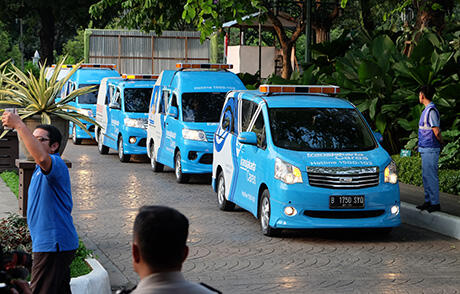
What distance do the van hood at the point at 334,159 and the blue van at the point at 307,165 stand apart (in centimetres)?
1

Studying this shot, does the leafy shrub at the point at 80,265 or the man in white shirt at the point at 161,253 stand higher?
the man in white shirt at the point at 161,253

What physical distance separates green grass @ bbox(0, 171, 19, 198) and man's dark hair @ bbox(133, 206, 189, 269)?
37.3ft

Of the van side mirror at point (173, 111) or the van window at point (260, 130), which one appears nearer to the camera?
the van window at point (260, 130)

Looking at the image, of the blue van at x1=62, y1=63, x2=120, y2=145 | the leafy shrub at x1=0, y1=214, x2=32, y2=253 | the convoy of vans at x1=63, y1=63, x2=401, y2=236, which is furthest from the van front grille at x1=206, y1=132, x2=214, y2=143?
the blue van at x1=62, y1=63, x2=120, y2=145

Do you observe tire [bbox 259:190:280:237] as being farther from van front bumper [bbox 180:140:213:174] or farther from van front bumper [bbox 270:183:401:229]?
van front bumper [bbox 180:140:213:174]

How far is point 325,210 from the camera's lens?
1090cm

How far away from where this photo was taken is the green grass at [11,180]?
1510 cm

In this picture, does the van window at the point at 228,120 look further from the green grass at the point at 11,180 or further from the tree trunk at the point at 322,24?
the tree trunk at the point at 322,24

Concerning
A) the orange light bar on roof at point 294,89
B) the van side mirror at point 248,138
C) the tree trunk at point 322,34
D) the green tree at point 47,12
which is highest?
the green tree at point 47,12

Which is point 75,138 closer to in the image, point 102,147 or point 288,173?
point 102,147

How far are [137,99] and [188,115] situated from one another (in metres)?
4.83

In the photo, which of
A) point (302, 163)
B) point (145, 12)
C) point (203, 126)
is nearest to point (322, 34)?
point (145, 12)

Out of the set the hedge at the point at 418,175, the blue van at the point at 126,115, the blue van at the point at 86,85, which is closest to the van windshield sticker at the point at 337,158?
the hedge at the point at 418,175

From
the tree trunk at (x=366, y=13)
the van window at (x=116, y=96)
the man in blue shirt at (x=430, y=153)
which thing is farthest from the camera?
the tree trunk at (x=366, y=13)
